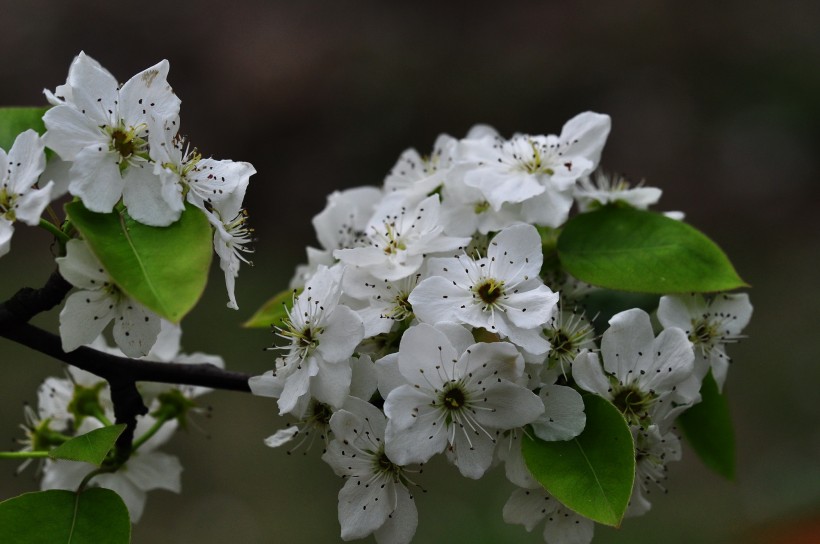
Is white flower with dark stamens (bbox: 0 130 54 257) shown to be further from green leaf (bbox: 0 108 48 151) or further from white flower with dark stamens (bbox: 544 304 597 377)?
white flower with dark stamens (bbox: 544 304 597 377)

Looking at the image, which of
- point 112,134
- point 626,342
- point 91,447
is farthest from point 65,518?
point 626,342

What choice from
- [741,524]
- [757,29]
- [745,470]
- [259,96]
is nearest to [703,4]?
[757,29]

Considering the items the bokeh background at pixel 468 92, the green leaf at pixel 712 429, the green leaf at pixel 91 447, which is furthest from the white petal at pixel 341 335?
the bokeh background at pixel 468 92

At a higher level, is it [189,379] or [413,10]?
[189,379]

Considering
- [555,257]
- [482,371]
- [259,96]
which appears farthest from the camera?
[259,96]

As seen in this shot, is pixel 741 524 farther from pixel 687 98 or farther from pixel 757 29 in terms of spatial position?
pixel 757 29

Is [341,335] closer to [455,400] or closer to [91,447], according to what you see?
[455,400]
